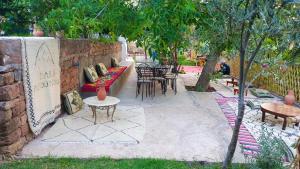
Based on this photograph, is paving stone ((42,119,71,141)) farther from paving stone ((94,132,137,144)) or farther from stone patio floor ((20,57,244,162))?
paving stone ((94,132,137,144))

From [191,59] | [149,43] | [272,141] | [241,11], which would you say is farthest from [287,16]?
[191,59]

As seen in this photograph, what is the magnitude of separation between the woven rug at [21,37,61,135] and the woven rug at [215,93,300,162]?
3.12m

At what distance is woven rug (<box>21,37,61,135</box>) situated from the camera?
12.1 feet

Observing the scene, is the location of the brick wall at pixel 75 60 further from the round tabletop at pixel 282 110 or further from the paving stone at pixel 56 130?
the round tabletop at pixel 282 110

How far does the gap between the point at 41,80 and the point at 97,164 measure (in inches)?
68.8

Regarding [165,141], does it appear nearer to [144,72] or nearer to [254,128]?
[254,128]

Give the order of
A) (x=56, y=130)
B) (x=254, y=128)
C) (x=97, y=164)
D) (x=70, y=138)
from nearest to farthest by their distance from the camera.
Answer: (x=97, y=164) < (x=70, y=138) < (x=56, y=130) < (x=254, y=128)

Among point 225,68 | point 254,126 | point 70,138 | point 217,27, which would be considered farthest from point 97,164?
point 225,68

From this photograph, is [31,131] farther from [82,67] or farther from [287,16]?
[287,16]

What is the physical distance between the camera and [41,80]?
13.3ft

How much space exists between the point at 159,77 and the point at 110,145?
12.6 feet

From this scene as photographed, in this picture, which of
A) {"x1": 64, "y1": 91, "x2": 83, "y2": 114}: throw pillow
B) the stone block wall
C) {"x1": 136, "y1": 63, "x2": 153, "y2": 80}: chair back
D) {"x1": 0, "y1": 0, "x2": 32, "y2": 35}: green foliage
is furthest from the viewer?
{"x1": 136, "y1": 63, "x2": 153, "y2": 80}: chair back

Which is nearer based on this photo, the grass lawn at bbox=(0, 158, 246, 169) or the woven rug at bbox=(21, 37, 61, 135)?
the grass lawn at bbox=(0, 158, 246, 169)

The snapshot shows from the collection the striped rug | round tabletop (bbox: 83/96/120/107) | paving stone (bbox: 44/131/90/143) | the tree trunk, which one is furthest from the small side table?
the tree trunk
